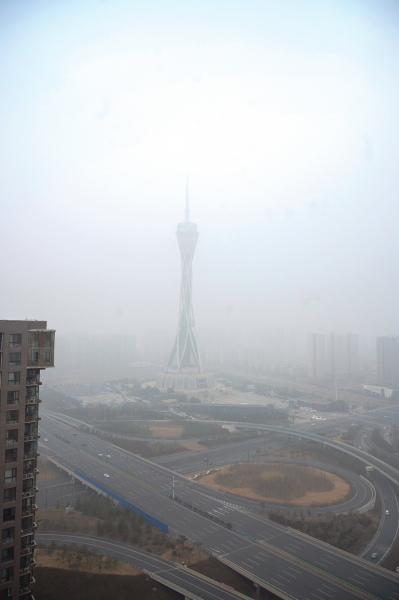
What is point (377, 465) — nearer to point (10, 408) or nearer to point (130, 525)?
point (130, 525)

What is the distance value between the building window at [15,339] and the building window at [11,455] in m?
1.37

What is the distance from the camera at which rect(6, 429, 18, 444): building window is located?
5371mm

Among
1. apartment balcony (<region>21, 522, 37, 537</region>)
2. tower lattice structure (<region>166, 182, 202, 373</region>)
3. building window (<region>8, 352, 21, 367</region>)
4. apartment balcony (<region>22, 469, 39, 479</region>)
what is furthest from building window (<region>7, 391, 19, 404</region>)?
tower lattice structure (<region>166, 182, 202, 373</region>)

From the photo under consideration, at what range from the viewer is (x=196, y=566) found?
8422mm

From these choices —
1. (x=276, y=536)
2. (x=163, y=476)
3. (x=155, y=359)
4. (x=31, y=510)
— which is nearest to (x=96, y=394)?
(x=163, y=476)

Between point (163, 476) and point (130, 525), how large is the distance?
3612 mm

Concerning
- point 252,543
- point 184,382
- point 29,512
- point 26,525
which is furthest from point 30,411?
point 184,382

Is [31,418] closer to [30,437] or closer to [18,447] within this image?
[30,437]

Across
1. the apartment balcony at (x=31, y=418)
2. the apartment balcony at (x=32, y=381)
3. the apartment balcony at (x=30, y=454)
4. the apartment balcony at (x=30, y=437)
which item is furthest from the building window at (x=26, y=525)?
the apartment balcony at (x=32, y=381)

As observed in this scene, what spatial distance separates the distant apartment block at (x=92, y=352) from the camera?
2191 inches

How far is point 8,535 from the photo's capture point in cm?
532

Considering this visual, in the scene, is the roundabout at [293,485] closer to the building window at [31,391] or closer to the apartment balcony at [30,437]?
the apartment balcony at [30,437]

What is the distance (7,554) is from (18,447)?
135 cm

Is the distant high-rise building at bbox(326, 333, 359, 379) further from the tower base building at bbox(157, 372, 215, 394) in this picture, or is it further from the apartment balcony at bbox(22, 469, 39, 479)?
the apartment balcony at bbox(22, 469, 39, 479)
